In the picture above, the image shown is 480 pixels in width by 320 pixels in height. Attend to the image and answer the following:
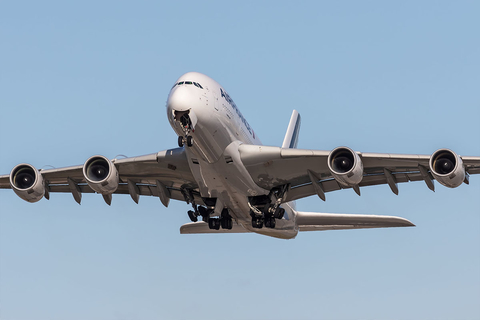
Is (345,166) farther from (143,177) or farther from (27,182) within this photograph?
(27,182)

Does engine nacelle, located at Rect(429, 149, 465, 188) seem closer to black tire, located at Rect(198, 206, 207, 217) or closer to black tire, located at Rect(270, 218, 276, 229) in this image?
black tire, located at Rect(270, 218, 276, 229)

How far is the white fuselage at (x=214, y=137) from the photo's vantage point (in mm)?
24656

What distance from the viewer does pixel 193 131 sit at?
81.8 ft

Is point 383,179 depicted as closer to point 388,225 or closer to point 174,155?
point 388,225

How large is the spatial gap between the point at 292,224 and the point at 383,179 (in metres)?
5.80

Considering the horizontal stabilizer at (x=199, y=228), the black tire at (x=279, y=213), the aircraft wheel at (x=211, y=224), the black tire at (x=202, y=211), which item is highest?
the horizontal stabilizer at (x=199, y=228)

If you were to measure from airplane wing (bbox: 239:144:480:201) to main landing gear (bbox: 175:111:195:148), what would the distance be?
2621 mm

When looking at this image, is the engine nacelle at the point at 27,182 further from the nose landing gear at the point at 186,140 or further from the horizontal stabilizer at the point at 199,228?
the horizontal stabilizer at the point at 199,228

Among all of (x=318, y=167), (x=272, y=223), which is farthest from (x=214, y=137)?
(x=272, y=223)

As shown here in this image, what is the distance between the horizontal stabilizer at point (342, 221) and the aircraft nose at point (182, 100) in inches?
420

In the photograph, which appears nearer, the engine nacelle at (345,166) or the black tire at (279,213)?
the engine nacelle at (345,166)

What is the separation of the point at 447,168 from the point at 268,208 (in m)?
7.27

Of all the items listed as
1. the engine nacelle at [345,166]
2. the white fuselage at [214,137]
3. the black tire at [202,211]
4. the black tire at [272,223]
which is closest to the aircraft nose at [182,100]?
the white fuselage at [214,137]

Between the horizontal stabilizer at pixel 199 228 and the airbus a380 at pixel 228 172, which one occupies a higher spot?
the horizontal stabilizer at pixel 199 228
